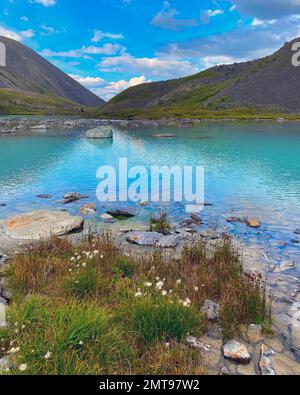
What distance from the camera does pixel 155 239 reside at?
13.9 meters

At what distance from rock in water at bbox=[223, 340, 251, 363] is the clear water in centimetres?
609

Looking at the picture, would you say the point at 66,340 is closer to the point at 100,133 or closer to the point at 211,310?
the point at 211,310

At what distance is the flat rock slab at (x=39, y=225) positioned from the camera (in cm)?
1416

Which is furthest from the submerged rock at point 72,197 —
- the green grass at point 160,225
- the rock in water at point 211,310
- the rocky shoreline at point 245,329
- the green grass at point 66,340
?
the green grass at point 66,340

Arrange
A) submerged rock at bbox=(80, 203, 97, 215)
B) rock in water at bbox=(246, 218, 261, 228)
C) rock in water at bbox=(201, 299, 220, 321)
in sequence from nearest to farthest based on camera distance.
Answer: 1. rock in water at bbox=(201, 299, 220, 321)
2. rock in water at bbox=(246, 218, 261, 228)
3. submerged rock at bbox=(80, 203, 97, 215)

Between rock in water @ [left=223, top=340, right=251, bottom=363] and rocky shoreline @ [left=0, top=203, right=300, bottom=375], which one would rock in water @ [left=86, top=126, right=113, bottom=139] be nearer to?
rocky shoreline @ [left=0, top=203, right=300, bottom=375]

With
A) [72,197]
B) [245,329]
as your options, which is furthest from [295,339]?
[72,197]

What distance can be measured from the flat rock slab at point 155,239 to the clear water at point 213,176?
293 cm

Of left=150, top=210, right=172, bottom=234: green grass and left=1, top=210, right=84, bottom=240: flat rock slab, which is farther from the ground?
left=1, top=210, right=84, bottom=240: flat rock slab

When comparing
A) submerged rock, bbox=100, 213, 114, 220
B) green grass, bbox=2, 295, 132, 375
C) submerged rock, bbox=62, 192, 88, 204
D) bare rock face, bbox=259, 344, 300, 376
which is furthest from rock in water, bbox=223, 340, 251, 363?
submerged rock, bbox=62, 192, 88, 204

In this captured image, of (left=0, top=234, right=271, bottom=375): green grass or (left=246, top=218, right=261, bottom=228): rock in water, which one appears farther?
(left=246, top=218, right=261, bottom=228): rock in water

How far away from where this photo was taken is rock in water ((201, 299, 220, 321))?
26.0 ft

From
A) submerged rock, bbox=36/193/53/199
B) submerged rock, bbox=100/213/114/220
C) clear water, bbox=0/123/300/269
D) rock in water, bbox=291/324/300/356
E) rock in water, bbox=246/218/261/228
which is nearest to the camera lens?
rock in water, bbox=291/324/300/356
